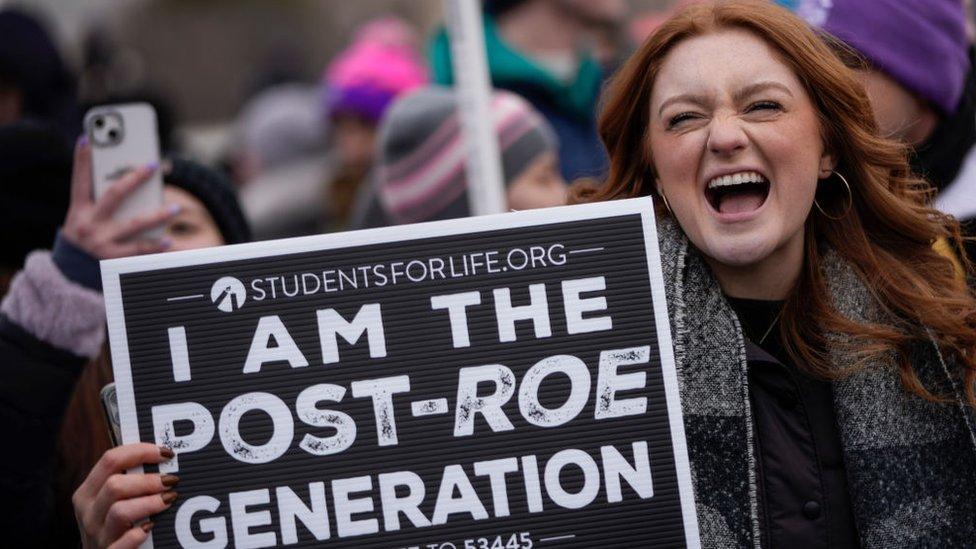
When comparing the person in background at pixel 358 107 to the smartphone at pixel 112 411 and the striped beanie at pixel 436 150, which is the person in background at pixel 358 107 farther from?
the smartphone at pixel 112 411

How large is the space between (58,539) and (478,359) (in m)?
1.39

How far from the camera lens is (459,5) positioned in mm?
4457

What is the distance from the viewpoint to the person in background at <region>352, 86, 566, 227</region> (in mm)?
4980

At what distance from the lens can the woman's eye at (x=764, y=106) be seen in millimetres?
2904

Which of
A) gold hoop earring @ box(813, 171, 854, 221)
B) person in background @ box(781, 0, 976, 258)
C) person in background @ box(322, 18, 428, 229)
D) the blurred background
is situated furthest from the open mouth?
the blurred background

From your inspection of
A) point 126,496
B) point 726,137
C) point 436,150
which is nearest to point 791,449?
point 726,137

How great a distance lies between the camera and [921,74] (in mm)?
3904

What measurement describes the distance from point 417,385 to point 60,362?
107 centimetres

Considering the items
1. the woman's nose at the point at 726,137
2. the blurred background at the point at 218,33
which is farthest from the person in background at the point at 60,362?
the blurred background at the point at 218,33

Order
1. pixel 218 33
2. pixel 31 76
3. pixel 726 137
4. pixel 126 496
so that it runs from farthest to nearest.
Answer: pixel 218 33 < pixel 31 76 < pixel 726 137 < pixel 126 496

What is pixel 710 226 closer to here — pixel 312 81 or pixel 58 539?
pixel 58 539

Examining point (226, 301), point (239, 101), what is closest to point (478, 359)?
point (226, 301)

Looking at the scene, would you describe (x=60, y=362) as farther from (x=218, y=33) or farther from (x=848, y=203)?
(x=218, y=33)

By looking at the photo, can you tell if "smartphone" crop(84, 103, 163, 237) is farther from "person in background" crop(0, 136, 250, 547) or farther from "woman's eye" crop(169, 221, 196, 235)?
"woman's eye" crop(169, 221, 196, 235)
